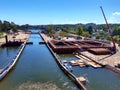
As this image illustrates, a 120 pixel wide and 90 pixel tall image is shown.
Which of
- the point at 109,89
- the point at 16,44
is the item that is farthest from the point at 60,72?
the point at 16,44

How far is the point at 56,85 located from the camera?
2694 cm

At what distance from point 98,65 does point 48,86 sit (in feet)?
43.4

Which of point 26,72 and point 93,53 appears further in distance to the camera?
point 93,53

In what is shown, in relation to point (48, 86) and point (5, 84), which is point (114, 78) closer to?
point (48, 86)

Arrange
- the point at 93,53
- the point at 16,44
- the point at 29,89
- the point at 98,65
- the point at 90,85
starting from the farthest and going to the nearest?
the point at 16,44 → the point at 93,53 → the point at 98,65 → the point at 90,85 → the point at 29,89

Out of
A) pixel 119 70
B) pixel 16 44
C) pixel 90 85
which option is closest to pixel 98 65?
pixel 119 70

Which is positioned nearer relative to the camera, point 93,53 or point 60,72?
point 60,72

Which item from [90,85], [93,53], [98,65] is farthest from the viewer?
[93,53]

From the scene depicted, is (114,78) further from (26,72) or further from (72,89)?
(26,72)

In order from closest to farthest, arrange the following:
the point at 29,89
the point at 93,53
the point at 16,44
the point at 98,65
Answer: the point at 29,89 → the point at 98,65 → the point at 93,53 → the point at 16,44

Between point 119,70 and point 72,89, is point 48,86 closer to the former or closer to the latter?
point 72,89

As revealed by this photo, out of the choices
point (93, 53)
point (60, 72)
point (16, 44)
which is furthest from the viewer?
point (16, 44)

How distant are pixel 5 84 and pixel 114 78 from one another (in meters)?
14.8

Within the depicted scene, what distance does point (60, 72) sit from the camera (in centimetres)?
3406
